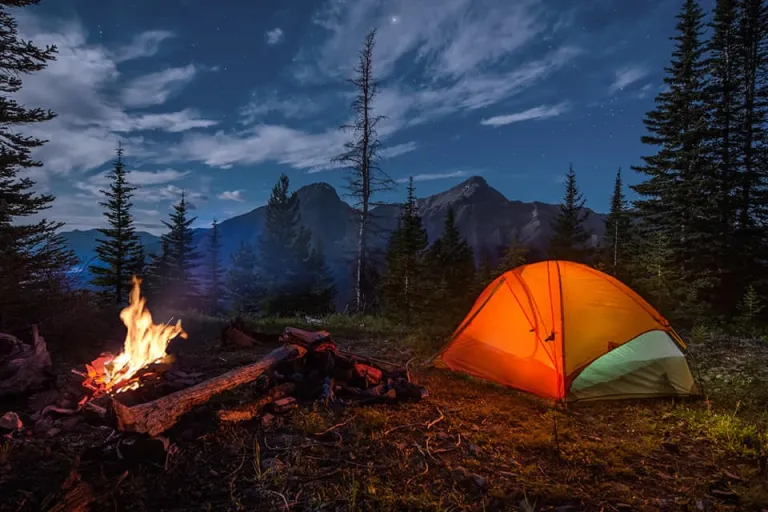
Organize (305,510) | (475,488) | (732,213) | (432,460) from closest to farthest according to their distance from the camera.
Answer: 1. (305,510)
2. (475,488)
3. (432,460)
4. (732,213)

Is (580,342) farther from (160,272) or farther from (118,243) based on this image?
(160,272)

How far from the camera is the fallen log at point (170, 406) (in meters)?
3.87

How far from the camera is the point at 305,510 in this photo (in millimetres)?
3246

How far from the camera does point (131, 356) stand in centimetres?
586

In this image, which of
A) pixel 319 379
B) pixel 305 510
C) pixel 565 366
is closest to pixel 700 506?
pixel 565 366

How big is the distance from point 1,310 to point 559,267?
→ 12.4 m

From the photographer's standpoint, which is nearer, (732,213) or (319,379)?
(319,379)

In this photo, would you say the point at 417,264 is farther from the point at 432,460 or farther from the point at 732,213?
the point at 432,460

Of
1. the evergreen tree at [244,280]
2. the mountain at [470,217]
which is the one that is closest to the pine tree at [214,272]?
the evergreen tree at [244,280]

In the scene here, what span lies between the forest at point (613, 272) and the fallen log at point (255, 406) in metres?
0.32

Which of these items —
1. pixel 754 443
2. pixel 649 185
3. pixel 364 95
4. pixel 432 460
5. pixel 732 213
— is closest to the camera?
pixel 432 460

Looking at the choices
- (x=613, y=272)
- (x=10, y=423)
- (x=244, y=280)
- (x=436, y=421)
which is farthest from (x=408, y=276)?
(x=244, y=280)

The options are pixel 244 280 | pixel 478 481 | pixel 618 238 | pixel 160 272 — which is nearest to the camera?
pixel 478 481

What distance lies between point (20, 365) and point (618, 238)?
117 ft
